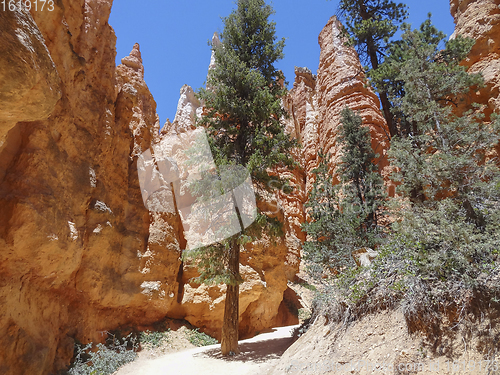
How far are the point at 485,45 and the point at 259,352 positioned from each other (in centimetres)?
1751

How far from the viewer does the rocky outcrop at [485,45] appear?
12656 mm

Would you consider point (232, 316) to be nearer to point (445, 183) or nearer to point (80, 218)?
point (80, 218)

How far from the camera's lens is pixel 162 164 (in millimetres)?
14805

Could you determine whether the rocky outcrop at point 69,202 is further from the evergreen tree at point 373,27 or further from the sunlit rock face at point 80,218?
A: the evergreen tree at point 373,27

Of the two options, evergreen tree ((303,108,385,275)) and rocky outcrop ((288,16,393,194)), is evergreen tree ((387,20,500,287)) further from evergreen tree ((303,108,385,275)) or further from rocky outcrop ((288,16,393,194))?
rocky outcrop ((288,16,393,194))

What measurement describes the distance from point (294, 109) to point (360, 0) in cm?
2399

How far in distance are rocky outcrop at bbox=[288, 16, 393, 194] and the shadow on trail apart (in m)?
13.3

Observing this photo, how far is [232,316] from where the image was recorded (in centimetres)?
866

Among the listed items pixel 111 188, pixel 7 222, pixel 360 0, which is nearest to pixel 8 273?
pixel 7 222

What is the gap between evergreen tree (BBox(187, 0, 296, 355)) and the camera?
29.2 ft

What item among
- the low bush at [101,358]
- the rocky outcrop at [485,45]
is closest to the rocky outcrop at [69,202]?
the low bush at [101,358]

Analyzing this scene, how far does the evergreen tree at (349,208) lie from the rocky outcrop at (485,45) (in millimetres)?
5291

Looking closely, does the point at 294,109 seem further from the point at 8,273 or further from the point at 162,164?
the point at 8,273

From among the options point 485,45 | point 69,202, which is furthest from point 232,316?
point 485,45
